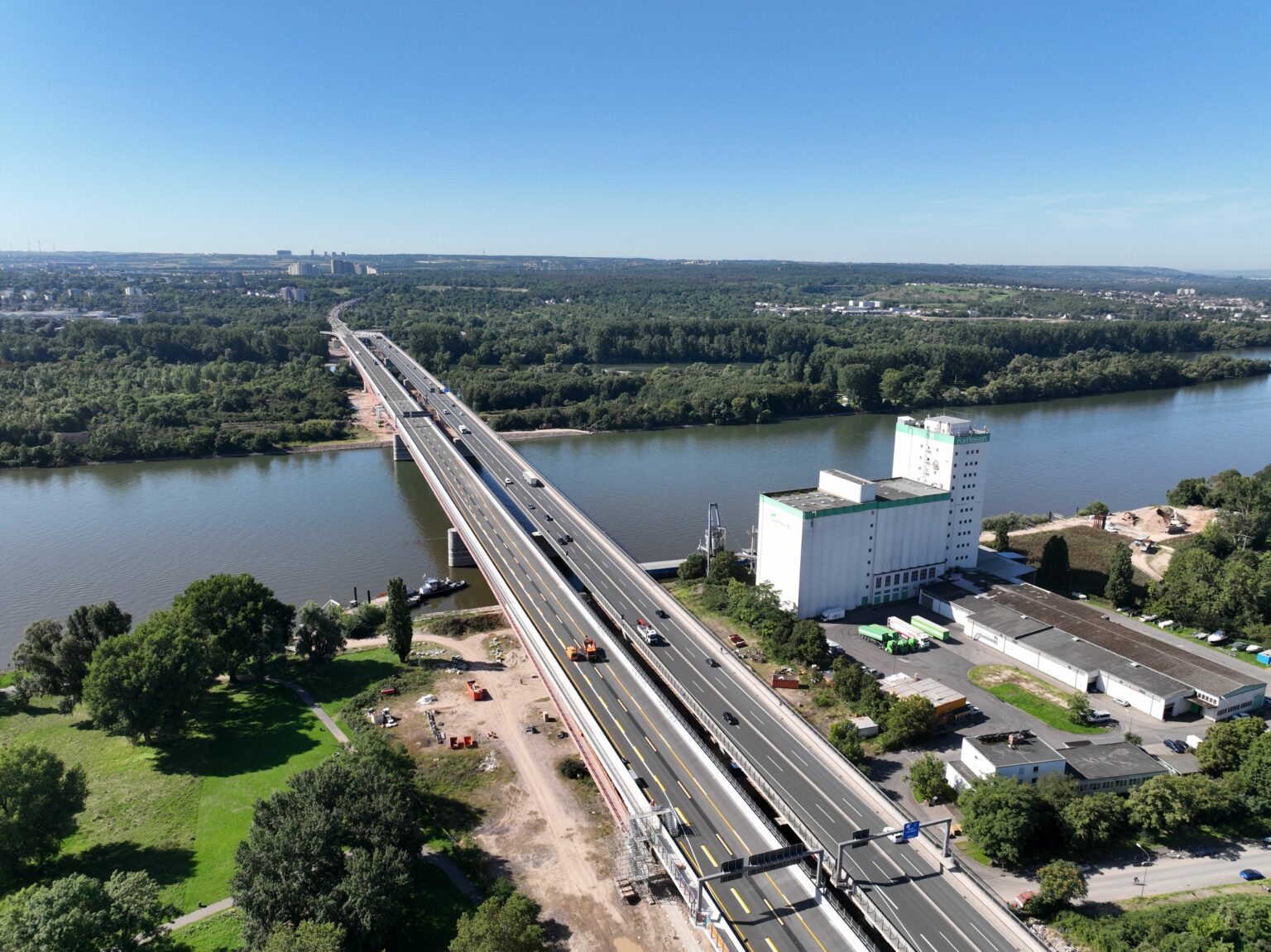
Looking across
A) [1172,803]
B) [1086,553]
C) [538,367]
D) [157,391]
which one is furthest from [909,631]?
[157,391]

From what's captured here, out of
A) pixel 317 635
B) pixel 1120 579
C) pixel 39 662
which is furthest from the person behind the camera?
pixel 1120 579

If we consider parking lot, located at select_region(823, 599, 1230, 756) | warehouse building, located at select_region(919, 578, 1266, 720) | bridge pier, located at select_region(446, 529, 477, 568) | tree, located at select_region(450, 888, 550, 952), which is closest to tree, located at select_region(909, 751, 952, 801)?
parking lot, located at select_region(823, 599, 1230, 756)

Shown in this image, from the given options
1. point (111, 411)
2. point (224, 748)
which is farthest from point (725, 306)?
point (224, 748)

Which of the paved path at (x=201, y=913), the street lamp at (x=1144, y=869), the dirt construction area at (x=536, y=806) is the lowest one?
the paved path at (x=201, y=913)

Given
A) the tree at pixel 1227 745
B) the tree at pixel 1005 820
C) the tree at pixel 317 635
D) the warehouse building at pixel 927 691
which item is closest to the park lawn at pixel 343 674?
the tree at pixel 317 635

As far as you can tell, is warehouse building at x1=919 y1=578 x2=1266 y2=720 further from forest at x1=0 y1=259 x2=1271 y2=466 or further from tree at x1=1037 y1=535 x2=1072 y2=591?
forest at x1=0 y1=259 x2=1271 y2=466

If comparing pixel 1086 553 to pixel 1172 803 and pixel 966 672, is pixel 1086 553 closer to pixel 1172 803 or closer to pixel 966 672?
pixel 966 672

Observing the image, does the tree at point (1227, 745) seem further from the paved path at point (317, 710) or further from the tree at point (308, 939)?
the paved path at point (317, 710)

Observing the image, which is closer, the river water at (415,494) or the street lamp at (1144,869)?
the street lamp at (1144,869)
